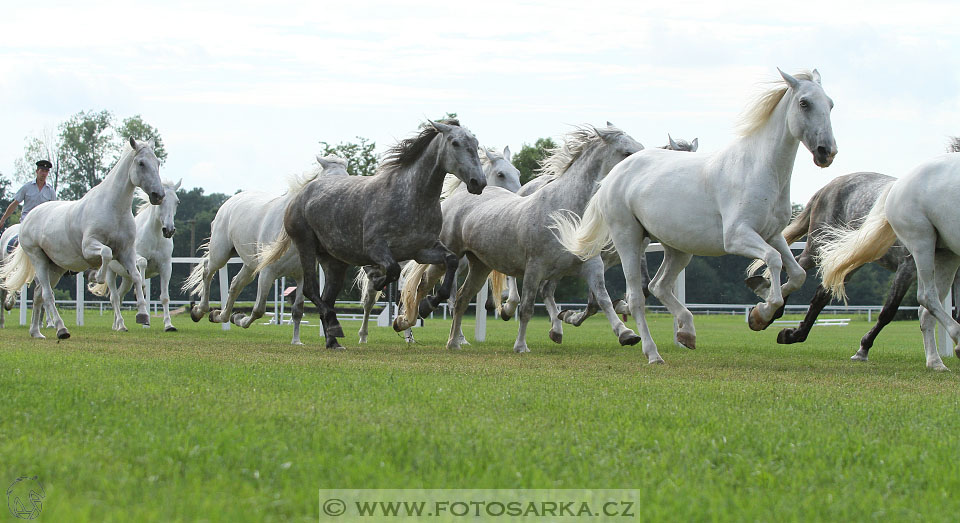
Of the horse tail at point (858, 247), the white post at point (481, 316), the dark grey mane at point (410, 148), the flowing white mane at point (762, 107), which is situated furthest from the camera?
the white post at point (481, 316)

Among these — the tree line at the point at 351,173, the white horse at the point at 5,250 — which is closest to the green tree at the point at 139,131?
the tree line at the point at 351,173

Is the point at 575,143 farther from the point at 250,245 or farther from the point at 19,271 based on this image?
the point at 19,271

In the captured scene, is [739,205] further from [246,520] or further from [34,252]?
[34,252]

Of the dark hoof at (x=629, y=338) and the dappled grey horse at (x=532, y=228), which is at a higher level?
the dappled grey horse at (x=532, y=228)

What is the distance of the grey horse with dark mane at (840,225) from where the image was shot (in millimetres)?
10383

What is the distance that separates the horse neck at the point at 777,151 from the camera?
8797mm

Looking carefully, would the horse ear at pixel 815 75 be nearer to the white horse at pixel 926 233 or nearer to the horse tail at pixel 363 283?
the white horse at pixel 926 233

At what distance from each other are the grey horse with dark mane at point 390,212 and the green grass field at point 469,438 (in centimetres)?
356

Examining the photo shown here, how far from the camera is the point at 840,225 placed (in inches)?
443

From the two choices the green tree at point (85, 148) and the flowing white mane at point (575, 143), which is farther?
the green tree at point (85, 148)

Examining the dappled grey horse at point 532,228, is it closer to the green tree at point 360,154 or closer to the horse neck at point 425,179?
the horse neck at point 425,179

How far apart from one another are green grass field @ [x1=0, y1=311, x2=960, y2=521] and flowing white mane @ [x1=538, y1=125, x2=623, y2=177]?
4587mm

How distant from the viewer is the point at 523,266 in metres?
11.9

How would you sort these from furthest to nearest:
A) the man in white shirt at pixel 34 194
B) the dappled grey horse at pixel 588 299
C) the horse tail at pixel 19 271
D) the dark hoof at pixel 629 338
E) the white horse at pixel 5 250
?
the white horse at pixel 5 250
the man in white shirt at pixel 34 194
the horse tail at pixel 19 271
the dappled grey horse at pixel 588 299
the dark hoof at pixel 629 338
